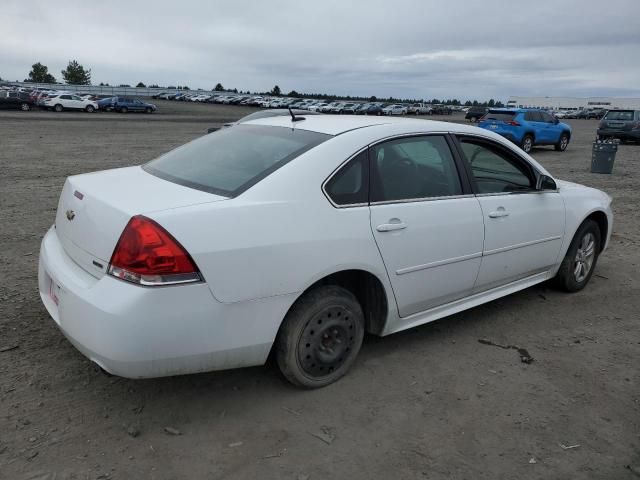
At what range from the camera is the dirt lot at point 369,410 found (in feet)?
8.52

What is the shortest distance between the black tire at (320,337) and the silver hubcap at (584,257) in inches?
102

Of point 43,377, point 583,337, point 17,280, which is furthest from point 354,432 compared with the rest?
point 17,280

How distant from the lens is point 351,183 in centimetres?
319

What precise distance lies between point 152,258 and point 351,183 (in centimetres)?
126

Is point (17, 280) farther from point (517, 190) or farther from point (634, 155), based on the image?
point (634, 155)

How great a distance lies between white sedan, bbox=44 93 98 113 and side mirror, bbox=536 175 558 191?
44.5 metres

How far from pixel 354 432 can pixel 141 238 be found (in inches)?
58.7

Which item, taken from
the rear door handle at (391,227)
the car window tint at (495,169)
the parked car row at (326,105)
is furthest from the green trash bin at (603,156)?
the parked car row at (326,105)

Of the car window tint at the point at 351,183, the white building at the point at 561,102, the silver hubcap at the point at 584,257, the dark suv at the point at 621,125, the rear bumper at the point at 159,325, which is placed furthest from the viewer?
the white building at the point at 561,102

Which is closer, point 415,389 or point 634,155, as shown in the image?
point 415,389

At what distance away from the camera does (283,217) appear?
2.82 m

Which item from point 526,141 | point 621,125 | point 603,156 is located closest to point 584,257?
point 603,156

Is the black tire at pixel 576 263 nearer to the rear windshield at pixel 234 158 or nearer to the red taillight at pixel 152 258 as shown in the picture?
the rear windshield at pixel 234 158

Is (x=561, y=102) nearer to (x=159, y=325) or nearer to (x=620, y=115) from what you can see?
(x=620, y=115)
